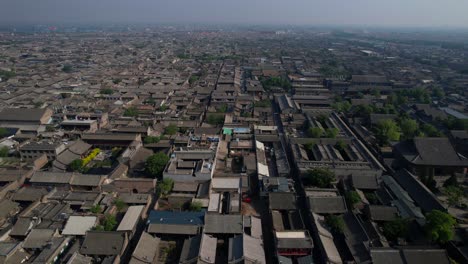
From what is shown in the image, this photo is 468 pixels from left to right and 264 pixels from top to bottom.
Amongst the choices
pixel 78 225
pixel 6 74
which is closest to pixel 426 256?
pixel 78 225

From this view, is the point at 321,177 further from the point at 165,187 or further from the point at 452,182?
the point at 165,187

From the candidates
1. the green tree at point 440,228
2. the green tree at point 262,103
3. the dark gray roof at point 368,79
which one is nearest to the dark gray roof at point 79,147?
the green tree at point 262,103

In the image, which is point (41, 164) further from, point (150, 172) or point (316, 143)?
point (316, 143)

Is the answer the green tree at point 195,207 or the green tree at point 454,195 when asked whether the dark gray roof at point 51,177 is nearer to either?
the green tree at point 195,207

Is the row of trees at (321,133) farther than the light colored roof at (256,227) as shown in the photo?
Yes

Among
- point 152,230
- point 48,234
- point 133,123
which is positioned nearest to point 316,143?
point 152,230

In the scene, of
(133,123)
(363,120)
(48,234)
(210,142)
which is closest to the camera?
(48,234)

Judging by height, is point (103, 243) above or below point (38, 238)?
above
